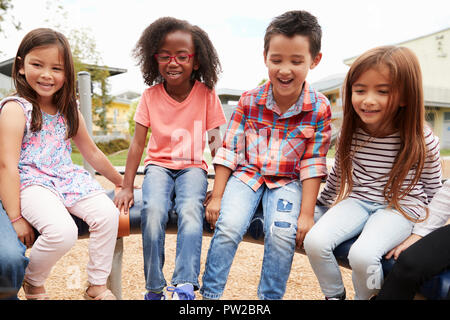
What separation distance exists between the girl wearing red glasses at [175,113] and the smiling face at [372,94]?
2.50 feet

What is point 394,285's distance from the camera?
131 centimetres

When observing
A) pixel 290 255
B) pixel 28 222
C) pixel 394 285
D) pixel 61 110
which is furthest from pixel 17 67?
pixel 394 285

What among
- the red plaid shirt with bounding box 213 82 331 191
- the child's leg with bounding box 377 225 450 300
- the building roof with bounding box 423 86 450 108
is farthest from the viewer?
the building roof with bounding box 423 86 450 108

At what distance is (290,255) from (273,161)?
1.63 ft

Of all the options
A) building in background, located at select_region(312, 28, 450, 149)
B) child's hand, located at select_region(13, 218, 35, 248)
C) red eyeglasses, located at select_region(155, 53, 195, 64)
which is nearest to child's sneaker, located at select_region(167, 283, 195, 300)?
child's hand, located at select_region(13, 218, 35, 248)

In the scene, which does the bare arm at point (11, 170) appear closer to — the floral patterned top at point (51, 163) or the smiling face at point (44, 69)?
the floral patterned top at point (51, 163)

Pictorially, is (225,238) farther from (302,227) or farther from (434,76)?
(434,76)

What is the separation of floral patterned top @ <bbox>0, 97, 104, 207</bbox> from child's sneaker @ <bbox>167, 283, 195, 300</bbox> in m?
0.64

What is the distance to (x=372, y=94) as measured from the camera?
1569 millimetres

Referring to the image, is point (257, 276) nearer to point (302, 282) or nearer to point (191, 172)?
point (302, 282)

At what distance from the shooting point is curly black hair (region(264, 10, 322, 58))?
171cm

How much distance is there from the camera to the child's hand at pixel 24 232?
4.97ft

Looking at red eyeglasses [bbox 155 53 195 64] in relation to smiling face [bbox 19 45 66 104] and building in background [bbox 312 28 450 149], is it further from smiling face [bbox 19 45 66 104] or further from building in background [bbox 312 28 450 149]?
building in background [bbox 312 28 450 149]
